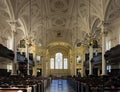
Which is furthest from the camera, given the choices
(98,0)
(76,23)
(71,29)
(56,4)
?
(71,29)

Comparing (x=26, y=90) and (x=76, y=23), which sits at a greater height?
(x=76, y=23)

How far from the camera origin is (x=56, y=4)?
33.8 meters

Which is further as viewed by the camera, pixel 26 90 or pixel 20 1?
pixel 20 1

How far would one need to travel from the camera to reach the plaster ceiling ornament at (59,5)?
3274 centimetres

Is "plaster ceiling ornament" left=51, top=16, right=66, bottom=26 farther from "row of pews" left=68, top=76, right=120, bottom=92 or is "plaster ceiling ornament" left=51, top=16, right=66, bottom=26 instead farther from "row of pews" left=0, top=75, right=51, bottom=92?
"row of pews" left=68, top=76, right=120, bottom=92

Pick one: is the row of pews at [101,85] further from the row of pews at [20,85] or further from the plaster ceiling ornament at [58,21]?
the plaster ceiling ornament at [58,21]

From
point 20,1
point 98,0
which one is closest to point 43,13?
point 20,1

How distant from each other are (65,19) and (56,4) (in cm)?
679

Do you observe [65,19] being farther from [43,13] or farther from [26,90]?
[26,90]

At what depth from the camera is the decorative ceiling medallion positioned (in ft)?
108

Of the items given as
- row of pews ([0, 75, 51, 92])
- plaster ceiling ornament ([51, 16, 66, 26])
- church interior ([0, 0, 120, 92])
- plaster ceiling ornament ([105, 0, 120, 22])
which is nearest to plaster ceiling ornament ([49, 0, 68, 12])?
church interior ([0, 0, 120, 92])

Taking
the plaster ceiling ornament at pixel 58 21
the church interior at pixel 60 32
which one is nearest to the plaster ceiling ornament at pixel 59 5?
the church interior at pixel 60 32

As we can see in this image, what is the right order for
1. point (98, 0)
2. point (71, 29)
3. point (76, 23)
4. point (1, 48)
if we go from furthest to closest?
point (71, 29), point (76, 23), point (98, 0), point (1, 48)

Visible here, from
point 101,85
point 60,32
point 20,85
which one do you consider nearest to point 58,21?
point 60,32
